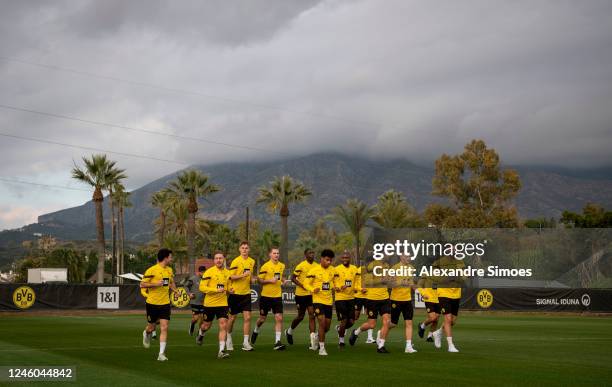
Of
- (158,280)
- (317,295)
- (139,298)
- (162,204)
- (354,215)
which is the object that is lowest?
(139,298)

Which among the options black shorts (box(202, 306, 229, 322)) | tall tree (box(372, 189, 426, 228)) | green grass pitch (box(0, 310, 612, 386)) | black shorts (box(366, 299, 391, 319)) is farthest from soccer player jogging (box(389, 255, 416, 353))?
tall tree (box(372, 189, 426, 228))

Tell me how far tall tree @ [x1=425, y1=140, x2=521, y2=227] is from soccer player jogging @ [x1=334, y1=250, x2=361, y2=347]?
6689 centimetres

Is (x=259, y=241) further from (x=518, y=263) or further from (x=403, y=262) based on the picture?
(x=403, y=262)

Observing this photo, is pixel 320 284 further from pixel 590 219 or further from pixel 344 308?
pixel 590 219

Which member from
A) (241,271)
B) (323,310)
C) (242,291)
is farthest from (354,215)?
(323,310)

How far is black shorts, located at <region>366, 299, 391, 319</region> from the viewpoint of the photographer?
64.9 ft

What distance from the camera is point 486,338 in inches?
969

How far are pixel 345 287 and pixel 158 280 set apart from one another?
5161 millimetres

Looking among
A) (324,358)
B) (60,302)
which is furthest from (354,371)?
(60,302)

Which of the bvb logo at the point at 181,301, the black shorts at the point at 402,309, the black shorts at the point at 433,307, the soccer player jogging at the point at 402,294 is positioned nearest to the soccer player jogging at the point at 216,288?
the soccer player jogging at the point at 402,294

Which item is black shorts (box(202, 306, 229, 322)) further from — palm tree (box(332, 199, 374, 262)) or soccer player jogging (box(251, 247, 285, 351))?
palm tree (box(332, 199, 374, 262))

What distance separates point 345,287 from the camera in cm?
1958

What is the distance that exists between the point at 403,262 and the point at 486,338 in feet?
21.1

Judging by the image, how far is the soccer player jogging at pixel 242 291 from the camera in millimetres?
19203
